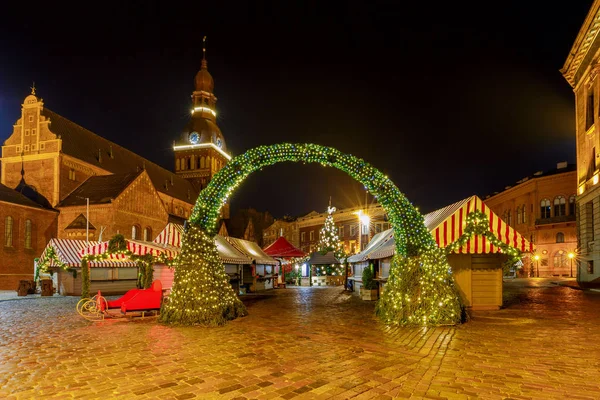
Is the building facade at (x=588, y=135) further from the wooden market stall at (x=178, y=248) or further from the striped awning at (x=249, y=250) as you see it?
the wooden market stall at (x=178, y=248)

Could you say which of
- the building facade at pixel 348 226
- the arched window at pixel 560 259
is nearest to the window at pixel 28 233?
the building facade at pixel 348 226

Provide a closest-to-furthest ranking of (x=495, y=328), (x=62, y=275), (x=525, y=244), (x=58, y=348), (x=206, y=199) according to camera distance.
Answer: (x=58, y=348), (x=495, y=328), (x=206, y=199), (x=525, y=244), (x=62, y=275)

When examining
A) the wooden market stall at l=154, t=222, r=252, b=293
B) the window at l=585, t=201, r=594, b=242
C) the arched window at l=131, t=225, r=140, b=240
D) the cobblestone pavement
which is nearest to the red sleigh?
the cobblestone pavement

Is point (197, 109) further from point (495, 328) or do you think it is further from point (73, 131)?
point (495, 328)

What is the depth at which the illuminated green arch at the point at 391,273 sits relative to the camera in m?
11.2

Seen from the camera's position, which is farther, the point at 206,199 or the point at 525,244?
the point at 525,244

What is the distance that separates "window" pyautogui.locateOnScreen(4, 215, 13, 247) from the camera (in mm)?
35969

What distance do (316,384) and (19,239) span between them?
1545 inches

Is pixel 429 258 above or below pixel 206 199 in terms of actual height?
below

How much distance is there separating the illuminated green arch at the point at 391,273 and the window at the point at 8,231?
31.7 metres

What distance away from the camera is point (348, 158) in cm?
1206

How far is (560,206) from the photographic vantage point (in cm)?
5506

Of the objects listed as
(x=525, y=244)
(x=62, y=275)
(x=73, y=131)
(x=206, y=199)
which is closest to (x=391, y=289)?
(x=525, y=244)

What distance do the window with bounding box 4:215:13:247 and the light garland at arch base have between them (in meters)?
31.6
